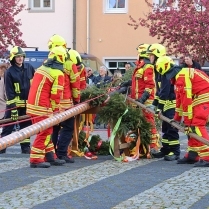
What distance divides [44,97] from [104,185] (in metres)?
2.37

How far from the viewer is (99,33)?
32.8 m

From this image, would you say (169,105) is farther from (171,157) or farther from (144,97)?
(171,157)

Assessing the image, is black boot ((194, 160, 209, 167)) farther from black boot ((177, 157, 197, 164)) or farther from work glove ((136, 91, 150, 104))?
work glove ((136, 91, 150, 104))

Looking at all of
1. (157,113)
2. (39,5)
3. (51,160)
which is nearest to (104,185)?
(51,160)

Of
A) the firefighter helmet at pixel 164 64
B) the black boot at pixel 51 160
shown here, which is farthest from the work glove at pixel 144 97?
the black boot at pixel 51 160

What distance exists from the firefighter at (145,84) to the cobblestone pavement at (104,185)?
2.67 ft

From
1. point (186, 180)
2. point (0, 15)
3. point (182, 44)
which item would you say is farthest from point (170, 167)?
point (0, 15)

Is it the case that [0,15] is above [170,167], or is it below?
above

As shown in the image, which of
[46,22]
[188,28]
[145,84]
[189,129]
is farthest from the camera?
[46,22]

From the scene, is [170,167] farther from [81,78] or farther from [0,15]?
[0,15]

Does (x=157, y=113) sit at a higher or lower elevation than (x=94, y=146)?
higher

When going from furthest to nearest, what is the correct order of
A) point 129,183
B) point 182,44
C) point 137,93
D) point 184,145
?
point 182,44 → point 184,145 → point 137,93 → point 129,183

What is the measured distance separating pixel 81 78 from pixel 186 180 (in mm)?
3872

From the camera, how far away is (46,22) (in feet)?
109
